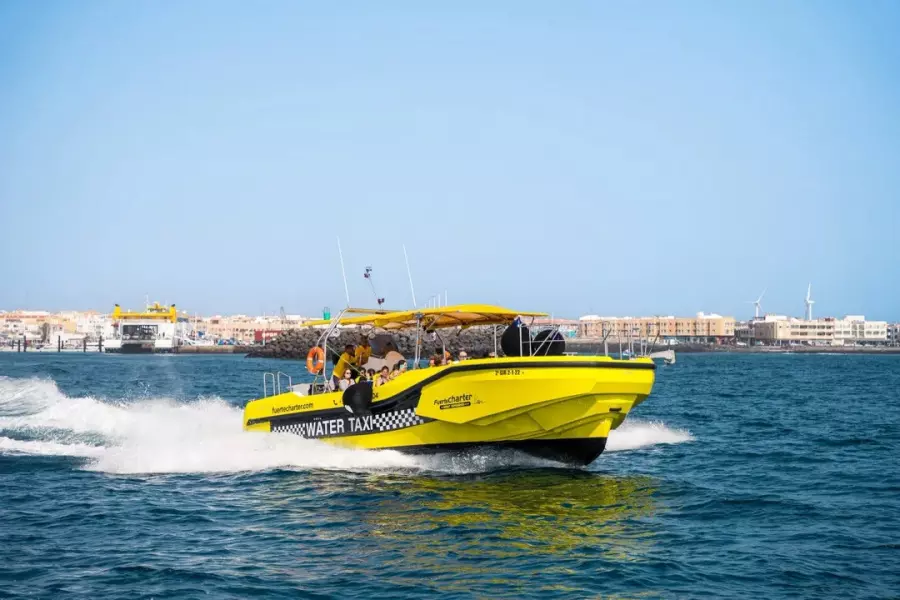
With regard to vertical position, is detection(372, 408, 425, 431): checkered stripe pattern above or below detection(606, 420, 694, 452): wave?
above

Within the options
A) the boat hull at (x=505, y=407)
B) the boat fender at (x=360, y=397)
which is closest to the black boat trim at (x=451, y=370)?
the boat hull at (x=505, y=407)

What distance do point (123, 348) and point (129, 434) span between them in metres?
128

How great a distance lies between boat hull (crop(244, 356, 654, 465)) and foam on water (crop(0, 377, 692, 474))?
340 millimetres

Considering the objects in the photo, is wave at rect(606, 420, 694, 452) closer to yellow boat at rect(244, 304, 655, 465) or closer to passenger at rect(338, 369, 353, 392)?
yellow boat at rect(244, 304, 655, 465)

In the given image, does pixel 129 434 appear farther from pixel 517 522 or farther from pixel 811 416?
pixel 811 416

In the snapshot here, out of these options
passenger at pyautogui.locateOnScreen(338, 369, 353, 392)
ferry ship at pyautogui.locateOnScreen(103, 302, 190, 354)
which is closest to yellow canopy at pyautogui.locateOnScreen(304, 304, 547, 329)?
passenger at pyautogui.locateOnScreen(338, 369, 353, 392)

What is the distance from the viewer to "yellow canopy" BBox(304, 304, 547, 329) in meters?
15.8

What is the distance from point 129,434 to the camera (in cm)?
2173

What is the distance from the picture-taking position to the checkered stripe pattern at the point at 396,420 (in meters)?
15.5

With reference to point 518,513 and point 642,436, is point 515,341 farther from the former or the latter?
point 642,436

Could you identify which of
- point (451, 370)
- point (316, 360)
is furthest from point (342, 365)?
point (451, 370)

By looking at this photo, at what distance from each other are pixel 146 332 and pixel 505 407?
13870 cm

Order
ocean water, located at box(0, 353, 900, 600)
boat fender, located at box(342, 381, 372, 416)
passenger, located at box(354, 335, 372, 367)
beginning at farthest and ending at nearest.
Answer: passenger, located at box(354, 335, 372, 367) → boat fender, located at box(342, 381, 372, 416) → ocean water, located at box(0, 353, 900, 600)

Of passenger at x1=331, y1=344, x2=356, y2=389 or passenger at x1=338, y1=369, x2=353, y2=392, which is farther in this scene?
passenger at x1=331, y1=344, x2=356, y2=389
